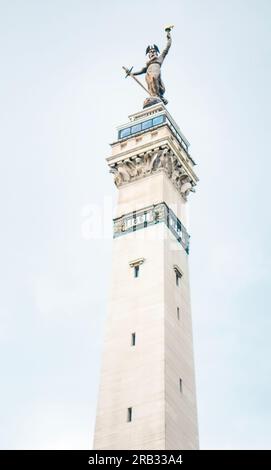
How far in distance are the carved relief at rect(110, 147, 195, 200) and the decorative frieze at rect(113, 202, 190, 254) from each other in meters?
3.72

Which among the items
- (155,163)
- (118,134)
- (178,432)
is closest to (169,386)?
(178,432)

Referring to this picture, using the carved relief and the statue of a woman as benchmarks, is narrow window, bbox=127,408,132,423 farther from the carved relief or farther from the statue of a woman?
the statue of a woman

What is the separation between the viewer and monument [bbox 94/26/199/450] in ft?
128

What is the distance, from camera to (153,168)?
169ft

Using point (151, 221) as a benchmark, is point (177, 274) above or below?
below

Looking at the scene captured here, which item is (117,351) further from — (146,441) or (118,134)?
(118,134)

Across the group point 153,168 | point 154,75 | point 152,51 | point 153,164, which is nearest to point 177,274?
point 153,168

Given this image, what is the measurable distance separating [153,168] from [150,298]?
1150 cm

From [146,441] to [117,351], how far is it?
661 centimetres

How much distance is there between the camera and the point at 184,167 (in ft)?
176

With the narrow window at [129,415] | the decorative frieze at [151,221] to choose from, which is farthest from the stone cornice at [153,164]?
the narrow window at [129,415]

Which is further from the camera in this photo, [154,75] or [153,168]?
[154,75]

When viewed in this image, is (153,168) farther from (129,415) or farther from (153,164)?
(129,415)
